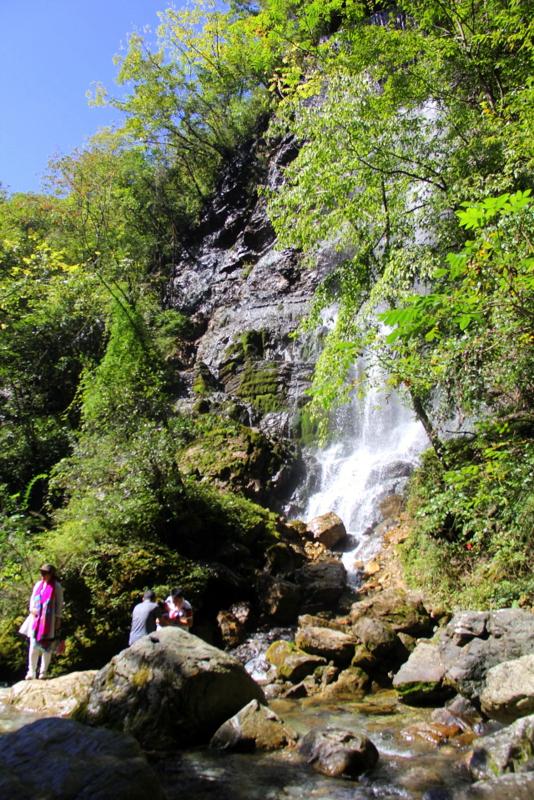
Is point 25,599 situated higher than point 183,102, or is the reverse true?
point 183,102

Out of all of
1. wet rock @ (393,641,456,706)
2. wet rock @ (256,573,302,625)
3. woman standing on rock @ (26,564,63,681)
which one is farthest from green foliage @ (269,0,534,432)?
woman standing on rock @ (26,564,63,681)

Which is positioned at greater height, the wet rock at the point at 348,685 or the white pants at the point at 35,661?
the white pants at the point at 35,661

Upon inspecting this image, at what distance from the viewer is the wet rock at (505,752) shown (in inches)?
136

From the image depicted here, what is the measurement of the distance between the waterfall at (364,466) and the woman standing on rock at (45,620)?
23.3 feet

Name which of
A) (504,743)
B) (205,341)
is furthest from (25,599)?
(205,341)

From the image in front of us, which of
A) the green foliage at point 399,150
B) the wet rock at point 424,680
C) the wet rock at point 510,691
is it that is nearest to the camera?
the wet rock at point 510,691

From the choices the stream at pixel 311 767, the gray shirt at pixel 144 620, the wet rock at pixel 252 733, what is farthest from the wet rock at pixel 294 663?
the wet rock at pixel 252 733

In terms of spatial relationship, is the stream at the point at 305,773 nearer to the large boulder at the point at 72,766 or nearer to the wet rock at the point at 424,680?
the wet rock at the point at 424,680

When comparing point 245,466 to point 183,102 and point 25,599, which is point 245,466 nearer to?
point 25,599

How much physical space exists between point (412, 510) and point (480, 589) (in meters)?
3.57

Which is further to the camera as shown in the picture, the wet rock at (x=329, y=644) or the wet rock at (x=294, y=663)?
the wet rock at (x=329, y=644)

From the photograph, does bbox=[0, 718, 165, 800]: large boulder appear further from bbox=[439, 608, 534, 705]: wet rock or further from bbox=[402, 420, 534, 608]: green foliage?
bbox=[439, 608, 534, 705]: wet rock

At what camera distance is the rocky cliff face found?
1867 cm

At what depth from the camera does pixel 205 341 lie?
2403 cm
